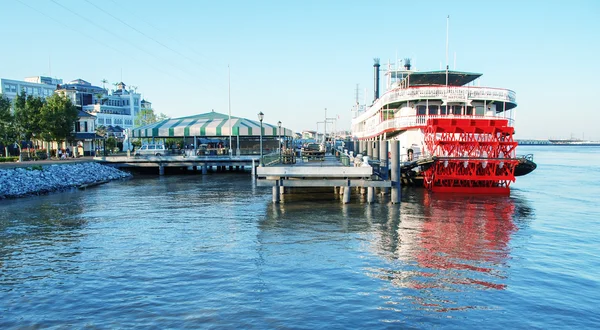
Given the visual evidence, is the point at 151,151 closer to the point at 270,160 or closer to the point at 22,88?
the point at 270,160

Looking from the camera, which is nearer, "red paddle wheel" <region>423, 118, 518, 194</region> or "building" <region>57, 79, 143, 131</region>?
"red paddle wheel" <region>423, 118, 518, 194</region>

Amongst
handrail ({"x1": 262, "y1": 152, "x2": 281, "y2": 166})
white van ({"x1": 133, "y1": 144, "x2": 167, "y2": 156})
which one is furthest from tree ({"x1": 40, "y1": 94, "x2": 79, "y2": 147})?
handrail ({"x1": 262, "y1": 152, "x2": 281, "y2": 166})

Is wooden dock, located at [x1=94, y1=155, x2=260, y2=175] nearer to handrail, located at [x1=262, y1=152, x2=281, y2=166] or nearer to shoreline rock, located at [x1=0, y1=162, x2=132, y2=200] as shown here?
shoreline rock, located at [x1=0, y1=162, x2=132, y2=200]

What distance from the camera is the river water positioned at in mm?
9148

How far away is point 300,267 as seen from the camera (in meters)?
12.1

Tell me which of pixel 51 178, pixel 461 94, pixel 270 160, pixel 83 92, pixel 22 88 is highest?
pixel 83 92

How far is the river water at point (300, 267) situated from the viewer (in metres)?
9.15

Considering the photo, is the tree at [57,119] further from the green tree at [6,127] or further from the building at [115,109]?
the building at [115,109]

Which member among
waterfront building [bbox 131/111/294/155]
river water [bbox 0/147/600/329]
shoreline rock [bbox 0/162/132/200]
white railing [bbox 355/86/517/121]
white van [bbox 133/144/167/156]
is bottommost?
river water [bbox 0/147/600/329]

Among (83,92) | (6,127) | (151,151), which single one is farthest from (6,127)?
(83,92)

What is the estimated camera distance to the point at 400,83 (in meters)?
38.7

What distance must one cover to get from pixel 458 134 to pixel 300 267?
814 inches

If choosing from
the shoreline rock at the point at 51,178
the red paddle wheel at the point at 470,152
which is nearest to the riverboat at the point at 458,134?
the red paddle wheel at the point at 470,152

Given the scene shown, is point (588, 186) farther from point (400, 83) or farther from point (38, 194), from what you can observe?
point (38, 194)
